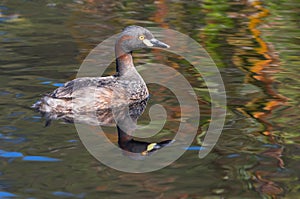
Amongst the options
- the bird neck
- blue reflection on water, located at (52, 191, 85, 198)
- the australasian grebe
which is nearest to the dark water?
blue reflection on water, located at (52, 191, 85, 198)

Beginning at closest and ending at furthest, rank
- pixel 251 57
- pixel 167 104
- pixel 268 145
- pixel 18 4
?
pixel 268 145 < pixel 167 104 < pixel 251 57 < pixel 18 4

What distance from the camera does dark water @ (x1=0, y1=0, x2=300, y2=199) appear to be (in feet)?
19.3

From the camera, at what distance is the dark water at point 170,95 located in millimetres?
5887

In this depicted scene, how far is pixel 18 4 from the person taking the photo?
13.4 m

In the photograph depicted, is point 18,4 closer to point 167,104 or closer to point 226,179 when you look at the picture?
point 167,104

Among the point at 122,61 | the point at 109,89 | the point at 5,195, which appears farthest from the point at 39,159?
the point at 122,61

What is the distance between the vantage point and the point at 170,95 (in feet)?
27.7

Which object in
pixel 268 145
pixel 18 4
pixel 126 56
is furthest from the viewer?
pixel 18 4

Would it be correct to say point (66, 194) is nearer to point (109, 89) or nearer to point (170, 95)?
point (109, 89)

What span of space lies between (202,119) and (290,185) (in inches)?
74.2

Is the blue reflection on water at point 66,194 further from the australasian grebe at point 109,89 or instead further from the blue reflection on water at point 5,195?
the australasian grebe at point 109,89

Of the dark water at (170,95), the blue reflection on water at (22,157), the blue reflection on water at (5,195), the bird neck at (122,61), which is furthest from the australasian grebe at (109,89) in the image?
the blue reflection on water at (5,195)

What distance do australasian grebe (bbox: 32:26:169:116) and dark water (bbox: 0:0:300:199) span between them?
0.88ft

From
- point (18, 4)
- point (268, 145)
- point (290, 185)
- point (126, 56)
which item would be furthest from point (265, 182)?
point (18, 4)
